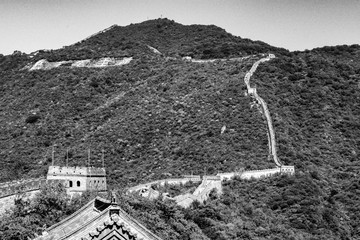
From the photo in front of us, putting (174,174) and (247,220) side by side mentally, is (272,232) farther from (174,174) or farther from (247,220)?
(174,174)

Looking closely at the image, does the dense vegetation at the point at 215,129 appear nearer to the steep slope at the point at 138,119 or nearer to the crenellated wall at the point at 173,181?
the steep slope at the point at 138,119

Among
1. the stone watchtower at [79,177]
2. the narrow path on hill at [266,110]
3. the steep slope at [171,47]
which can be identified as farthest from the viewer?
the steep slope at [171,47]

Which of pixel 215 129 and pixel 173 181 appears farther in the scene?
pixel 215 129

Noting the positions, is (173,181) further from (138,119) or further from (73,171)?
(138,119)

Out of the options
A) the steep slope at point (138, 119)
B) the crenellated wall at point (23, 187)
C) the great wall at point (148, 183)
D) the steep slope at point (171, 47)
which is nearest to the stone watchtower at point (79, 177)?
the great wall at point (148, 183)

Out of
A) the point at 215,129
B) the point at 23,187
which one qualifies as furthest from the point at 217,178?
the point at 23,187

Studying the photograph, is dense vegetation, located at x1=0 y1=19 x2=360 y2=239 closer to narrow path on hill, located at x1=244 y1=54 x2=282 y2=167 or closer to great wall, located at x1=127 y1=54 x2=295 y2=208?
narrow path on hill, located at x1=244 y1=54 x2=282 y2=167

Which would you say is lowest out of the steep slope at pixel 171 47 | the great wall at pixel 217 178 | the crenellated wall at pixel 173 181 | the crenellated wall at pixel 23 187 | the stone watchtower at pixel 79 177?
the crenellated wall at pixel 173 181

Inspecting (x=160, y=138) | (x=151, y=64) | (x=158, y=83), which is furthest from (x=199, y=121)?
(x=151, y=64)
